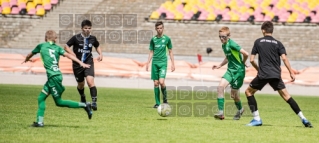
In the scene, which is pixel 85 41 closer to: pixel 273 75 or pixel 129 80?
pixel 273 75

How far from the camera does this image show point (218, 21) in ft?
107

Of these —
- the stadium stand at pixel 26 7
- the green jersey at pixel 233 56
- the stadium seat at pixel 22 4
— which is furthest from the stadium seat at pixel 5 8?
the green jersey at pixel 233 56

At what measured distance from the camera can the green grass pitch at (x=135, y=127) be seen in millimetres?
10562

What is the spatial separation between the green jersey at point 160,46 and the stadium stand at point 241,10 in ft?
50.1

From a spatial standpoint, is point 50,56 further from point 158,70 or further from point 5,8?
point 5,8

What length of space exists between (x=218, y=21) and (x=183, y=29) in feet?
5.93

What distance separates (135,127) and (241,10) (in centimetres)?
2213

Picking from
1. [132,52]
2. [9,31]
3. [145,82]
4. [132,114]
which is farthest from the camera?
[9,31]

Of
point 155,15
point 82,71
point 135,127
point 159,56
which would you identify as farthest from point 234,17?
point 135,127

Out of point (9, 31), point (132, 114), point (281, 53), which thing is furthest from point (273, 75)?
point (9, 31)

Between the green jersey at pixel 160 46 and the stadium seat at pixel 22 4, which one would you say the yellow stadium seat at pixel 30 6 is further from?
the green jersey at pixel 160 46

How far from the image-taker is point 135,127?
12.2 metres

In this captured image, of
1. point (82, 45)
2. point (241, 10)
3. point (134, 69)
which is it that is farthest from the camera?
point (241, 10)

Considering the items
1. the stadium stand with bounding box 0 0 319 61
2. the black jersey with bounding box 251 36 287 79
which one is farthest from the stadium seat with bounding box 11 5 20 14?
the black jersey with bounding box 251 36 287 79
